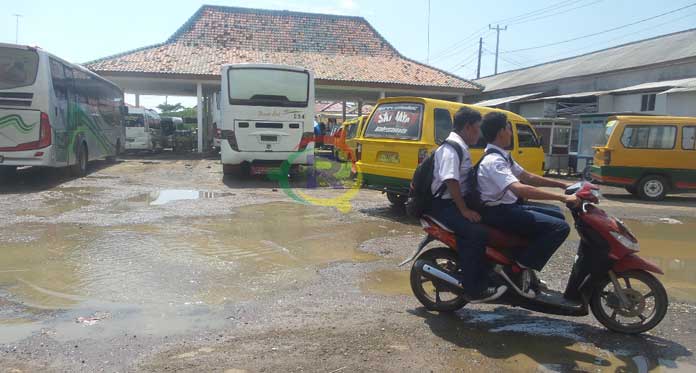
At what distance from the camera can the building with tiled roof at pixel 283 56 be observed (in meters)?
21.9

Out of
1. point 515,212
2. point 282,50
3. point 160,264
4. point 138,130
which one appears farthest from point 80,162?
point 282,50

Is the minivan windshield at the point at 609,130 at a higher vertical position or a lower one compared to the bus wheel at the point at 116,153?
higher

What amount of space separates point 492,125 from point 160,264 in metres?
3.75

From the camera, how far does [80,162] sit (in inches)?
510

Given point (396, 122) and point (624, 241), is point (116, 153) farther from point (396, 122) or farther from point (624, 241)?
point (624, 241)

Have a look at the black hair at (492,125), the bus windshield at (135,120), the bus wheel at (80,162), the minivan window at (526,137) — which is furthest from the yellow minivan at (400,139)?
the bus windshield at (135,120)

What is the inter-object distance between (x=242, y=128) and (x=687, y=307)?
9787mm

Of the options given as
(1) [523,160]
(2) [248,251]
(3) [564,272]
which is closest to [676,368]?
(3) [564,272]

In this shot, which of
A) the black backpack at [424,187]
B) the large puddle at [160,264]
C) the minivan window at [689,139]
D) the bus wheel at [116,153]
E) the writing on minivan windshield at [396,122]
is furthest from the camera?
the bus wheel at [116,153]

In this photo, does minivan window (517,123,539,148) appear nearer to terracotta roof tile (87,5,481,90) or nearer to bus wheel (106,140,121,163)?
bus wheel (106,140,121,163)

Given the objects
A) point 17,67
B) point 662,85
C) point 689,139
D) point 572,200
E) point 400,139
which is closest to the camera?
point 572,200

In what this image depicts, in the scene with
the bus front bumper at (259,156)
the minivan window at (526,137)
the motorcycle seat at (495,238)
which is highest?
the minivan window at (526,137)

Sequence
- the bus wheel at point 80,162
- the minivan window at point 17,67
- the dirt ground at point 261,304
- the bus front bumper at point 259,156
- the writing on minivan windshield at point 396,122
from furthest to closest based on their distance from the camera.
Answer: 1. the bus wheel at point 80,162
2. the bus front bumper at point 259,156
3. the minivan window at point 17,67
4. the writing on minivan windshield at point 396,122
5. the dirt ground at point 261,304

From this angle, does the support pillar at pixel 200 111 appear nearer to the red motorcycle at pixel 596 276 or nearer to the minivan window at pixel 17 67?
the minivan window at pixel 17 67
